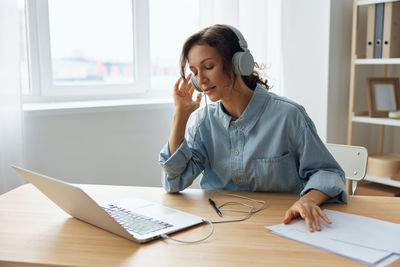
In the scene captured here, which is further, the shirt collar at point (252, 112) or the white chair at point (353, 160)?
the white chair at point (353, 160)

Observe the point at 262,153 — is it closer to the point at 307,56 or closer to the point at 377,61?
the point at 377,61

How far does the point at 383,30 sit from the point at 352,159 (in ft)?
3.64

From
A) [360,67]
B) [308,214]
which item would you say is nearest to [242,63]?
[308,214]

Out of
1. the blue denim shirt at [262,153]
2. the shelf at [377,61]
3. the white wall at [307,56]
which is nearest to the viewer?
the blue denim shirt at [262,153]

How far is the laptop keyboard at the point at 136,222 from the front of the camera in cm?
105

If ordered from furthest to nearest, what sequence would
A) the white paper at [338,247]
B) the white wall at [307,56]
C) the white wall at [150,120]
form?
the white wall at [307,56] → the white wall at [150,120] → the white paper at [338,247]

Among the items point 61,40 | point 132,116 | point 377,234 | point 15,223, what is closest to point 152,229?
point 15,223

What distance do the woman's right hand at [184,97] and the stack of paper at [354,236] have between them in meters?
0.54

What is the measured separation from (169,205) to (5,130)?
1079 millimetres

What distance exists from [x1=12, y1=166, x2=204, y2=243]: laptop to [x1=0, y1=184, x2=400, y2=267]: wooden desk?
2 centimetres

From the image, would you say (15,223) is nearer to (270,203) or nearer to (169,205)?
(169,205)

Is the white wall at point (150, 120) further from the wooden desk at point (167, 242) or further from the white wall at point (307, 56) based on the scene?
the wooden desk at point (167, 242)

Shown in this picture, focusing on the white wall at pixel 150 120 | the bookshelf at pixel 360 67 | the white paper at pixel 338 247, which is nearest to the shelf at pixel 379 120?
the bookshelf at pixel 360 67

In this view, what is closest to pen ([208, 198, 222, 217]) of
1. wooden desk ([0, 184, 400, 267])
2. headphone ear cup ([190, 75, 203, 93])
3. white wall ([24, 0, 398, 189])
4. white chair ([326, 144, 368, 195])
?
wooden desk ([0, 184, 400, 267])
